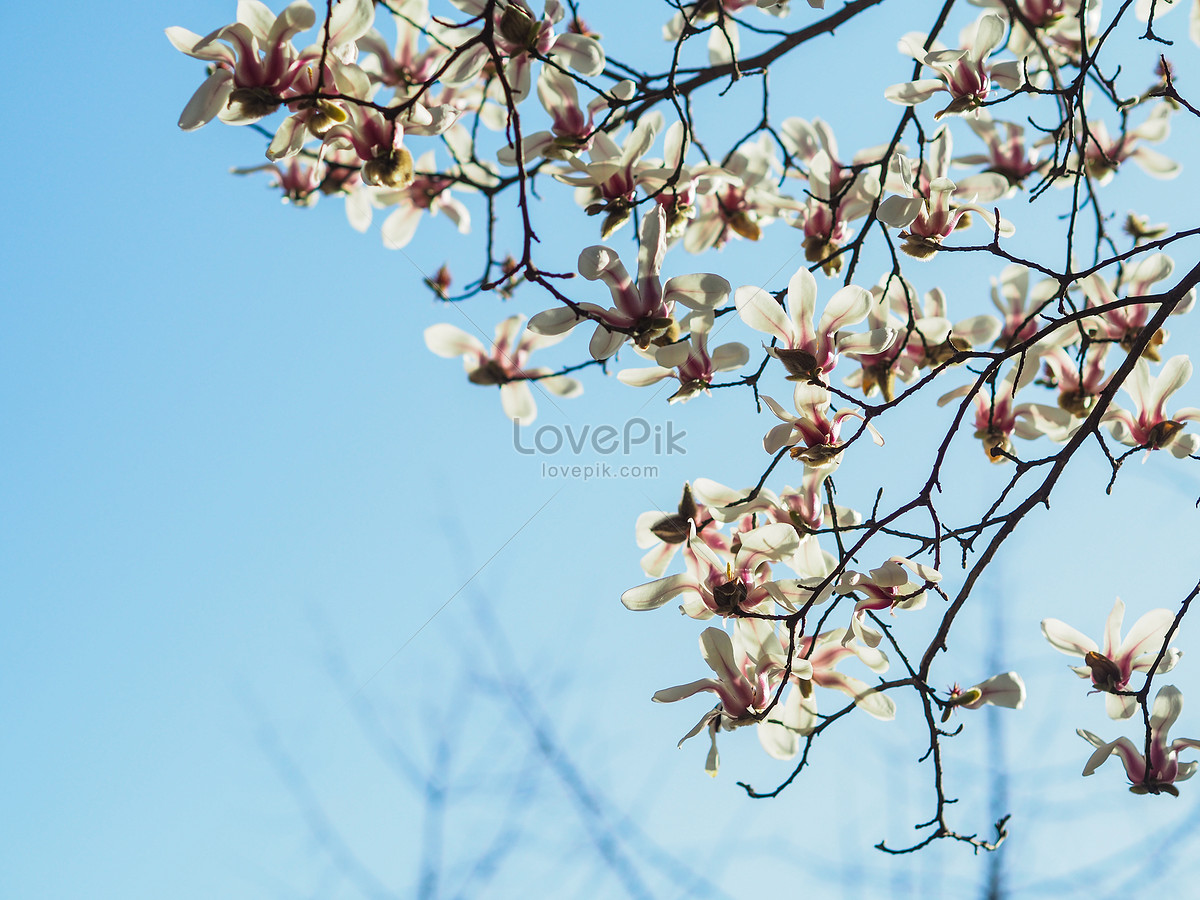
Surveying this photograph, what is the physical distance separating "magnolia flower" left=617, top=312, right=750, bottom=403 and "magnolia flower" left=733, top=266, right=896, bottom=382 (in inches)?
2.9

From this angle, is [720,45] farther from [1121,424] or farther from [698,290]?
[1121,424]

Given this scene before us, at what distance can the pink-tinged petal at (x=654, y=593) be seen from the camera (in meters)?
1.01

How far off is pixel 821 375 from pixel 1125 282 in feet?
2.00

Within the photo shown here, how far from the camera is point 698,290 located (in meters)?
0.98

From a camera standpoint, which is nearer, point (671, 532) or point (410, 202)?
point (671, 532)

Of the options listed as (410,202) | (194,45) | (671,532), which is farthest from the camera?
(410,202)

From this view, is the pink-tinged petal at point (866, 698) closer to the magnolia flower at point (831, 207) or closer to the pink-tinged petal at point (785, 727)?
the pink-tinged petal at point (785, 727)

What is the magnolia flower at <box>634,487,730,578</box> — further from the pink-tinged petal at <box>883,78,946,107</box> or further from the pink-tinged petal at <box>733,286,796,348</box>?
the pink-tinged petal at <box>883,78,946,107</box>

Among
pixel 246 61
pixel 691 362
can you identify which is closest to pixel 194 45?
pixel 246 61

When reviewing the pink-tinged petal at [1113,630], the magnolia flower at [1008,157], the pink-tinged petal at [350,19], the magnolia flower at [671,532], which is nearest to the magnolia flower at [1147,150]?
the magnolia flower at [1008,157]

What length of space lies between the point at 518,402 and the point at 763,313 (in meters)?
0.57

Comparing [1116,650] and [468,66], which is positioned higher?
[468,66]

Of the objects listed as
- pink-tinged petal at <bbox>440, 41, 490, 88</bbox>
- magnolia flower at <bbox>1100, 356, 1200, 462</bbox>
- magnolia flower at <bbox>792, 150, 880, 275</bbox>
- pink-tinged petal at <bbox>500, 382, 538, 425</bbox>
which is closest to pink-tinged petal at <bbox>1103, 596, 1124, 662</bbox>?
magnolia flower at <bbox>1100, 356, 1200, 462</bbox>

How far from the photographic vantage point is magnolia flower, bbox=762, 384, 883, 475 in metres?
1.00
